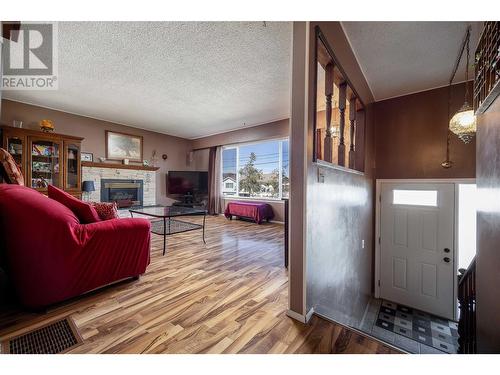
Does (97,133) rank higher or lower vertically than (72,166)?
higher

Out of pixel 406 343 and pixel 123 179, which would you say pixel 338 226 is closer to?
pixel 406 343

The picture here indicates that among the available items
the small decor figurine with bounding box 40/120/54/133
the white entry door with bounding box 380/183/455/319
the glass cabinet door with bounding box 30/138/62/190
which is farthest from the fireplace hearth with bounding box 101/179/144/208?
the white entry door with bounding box 380/183/455/319

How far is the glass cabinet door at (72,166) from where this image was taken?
4555 millimetres

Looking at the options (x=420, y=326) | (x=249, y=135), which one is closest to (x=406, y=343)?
(x=420, y=326)

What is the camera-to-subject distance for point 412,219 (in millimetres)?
3227

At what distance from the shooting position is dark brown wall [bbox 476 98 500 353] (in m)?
1.18

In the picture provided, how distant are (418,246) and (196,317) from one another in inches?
132

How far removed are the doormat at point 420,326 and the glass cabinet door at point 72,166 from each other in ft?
20.4

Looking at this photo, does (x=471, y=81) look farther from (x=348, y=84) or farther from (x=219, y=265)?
(x=219, y=265)

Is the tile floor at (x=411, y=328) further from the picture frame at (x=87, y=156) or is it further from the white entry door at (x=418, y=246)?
the picture frame at (x=87, y=156)

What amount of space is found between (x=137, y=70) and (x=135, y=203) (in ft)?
13.1

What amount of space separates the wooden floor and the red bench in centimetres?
293

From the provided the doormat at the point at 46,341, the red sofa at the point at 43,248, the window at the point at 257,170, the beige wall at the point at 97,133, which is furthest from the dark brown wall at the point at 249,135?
the doormat at the point at 46,341

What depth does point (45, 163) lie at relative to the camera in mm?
4312
